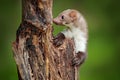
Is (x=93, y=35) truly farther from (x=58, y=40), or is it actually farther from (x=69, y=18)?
(x=58, y=40)

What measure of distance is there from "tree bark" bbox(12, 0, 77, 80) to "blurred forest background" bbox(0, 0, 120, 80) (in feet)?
18.6

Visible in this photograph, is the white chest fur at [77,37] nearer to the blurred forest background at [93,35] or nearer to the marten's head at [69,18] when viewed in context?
the marten's head at [69,18]

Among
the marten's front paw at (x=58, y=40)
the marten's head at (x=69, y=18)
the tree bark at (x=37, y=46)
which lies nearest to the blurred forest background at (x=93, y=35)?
the marten's head at (x=69, y=18)

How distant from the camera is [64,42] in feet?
23.7

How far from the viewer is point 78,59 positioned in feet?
23.8

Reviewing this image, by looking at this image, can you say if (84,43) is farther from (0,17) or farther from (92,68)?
(0,17)

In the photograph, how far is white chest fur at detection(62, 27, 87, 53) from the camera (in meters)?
7.32

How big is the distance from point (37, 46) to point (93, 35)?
22.8ft

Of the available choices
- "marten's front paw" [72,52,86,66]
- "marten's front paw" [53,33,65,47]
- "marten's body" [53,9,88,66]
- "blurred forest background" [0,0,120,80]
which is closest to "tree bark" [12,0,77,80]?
"marten's front paw" [53,33,65,47]

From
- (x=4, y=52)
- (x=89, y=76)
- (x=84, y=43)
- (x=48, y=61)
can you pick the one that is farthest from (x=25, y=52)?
(x=4, y=52)

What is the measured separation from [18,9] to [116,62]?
1.92 meters

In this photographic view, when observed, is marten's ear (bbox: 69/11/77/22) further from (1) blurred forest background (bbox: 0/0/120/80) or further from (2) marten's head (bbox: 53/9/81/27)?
(1) blurred forest background (bbox: 0/0/120/80)

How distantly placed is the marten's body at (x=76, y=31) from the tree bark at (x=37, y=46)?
0.25 meters

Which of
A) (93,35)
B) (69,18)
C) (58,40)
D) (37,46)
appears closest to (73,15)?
(69,18)
